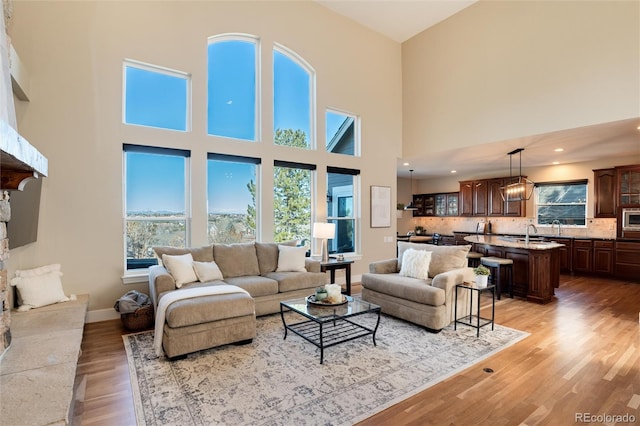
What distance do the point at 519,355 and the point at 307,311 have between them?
2.17 metres

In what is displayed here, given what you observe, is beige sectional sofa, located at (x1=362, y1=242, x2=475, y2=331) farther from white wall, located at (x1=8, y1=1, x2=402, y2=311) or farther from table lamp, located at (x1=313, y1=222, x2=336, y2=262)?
white wall, located at (x1=8, y1=1, x2=402, y2=311)

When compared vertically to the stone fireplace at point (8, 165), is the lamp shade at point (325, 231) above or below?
below

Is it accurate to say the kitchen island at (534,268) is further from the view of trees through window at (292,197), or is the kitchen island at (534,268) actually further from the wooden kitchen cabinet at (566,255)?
the view of trees through window at (292,197)

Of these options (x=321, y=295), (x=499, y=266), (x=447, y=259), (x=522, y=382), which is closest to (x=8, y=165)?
(x=321, y=295)

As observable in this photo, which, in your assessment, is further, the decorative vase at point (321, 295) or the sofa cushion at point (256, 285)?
the sofa cushion at point (256, 285)

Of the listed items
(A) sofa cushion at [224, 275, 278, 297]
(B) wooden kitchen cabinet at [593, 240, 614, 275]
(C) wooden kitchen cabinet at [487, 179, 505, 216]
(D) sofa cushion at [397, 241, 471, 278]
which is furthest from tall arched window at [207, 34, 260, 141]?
(B) wooden kitchen cabinet at [593, 240, 614, 275]

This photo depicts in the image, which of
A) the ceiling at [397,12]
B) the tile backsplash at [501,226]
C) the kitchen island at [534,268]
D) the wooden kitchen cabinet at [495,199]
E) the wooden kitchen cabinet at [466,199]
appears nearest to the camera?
the kitchen island at [534,268]

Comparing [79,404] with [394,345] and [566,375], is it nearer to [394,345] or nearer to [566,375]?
[394,345]

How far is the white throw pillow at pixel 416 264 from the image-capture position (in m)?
4.25

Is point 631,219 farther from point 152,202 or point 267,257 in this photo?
point 152,202

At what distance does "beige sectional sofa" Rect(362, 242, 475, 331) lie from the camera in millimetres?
3670

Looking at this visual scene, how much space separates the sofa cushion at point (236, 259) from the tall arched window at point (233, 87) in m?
1.90

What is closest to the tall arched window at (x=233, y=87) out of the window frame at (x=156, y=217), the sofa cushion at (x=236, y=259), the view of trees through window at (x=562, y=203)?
the window frame at (x=156, y=217)

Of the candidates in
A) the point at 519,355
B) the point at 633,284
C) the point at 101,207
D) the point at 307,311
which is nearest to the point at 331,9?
the point at 101,207
